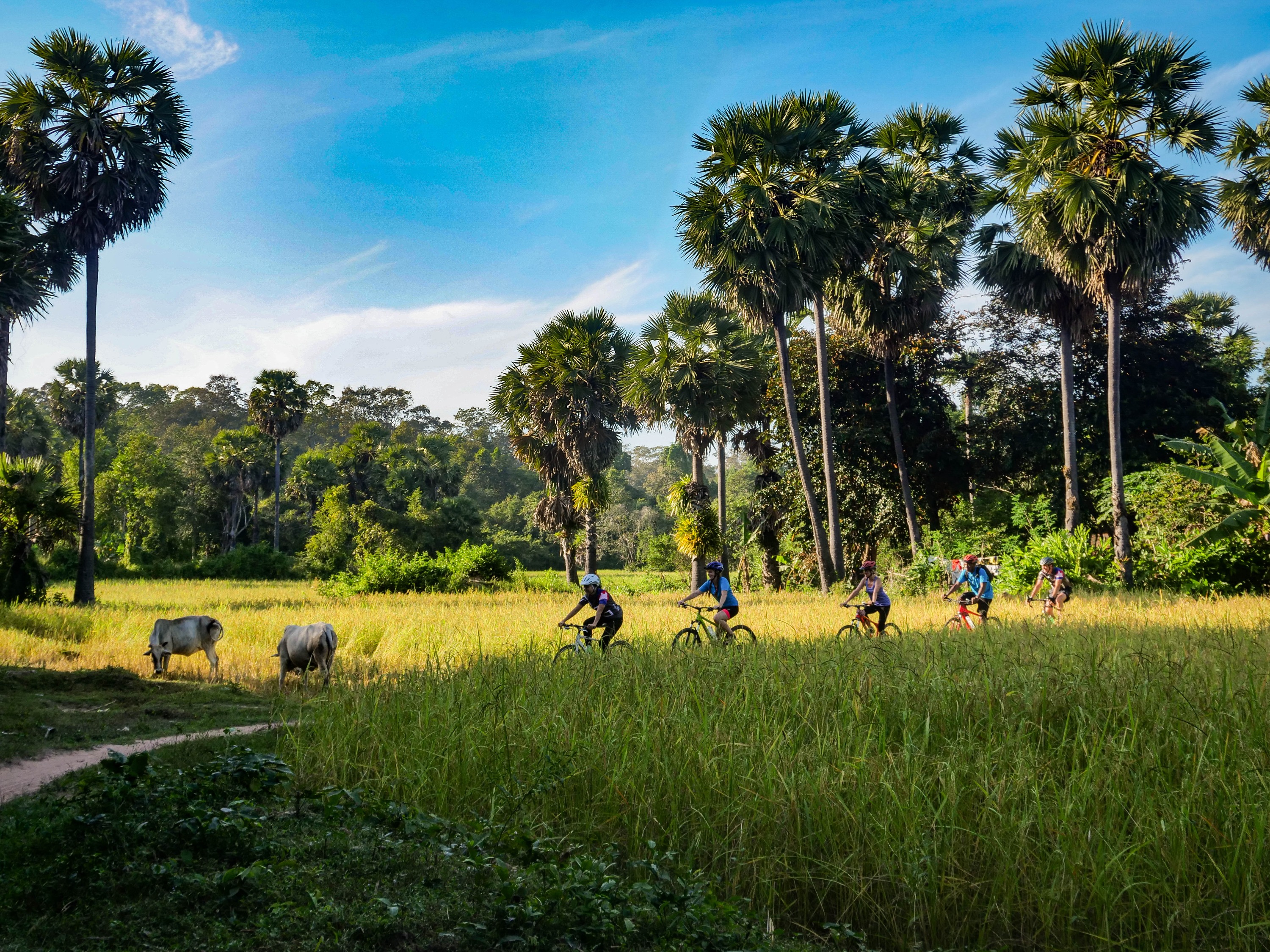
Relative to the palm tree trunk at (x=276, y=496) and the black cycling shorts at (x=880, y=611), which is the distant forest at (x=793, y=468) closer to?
the palm tree trunk at (x=276, y=496)

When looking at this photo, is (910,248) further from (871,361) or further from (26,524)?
(26,524)

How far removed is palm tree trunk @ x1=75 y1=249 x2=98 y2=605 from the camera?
78.3 feet

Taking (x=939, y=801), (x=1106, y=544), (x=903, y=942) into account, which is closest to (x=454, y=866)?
(x=903, y=942)

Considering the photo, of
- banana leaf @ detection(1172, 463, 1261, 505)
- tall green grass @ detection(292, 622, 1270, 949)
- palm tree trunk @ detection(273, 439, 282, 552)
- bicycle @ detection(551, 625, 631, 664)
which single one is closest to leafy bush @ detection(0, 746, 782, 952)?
tall green grass @ detection(292, 622, 1270, 949)

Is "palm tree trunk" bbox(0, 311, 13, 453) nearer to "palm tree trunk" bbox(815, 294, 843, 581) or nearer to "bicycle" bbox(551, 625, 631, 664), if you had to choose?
"bicycle" bbox(551, 625, 631, 664)

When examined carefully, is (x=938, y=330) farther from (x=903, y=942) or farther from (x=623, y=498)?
(x=623, y=498)

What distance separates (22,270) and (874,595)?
20798 millimetres

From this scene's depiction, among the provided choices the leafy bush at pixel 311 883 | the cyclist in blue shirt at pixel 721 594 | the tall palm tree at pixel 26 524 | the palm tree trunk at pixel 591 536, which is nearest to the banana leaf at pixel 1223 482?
the cyclist in blue shirt at pixel 721 594

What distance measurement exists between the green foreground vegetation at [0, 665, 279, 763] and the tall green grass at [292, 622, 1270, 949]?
2.53 meters

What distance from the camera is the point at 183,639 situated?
12398 mm

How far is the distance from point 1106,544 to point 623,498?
57.5 meters

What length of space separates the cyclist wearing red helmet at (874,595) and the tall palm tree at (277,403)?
44839 millimetres

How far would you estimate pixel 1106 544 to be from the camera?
2369cm

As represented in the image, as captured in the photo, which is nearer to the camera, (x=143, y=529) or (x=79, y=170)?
(x=79, y=170)
